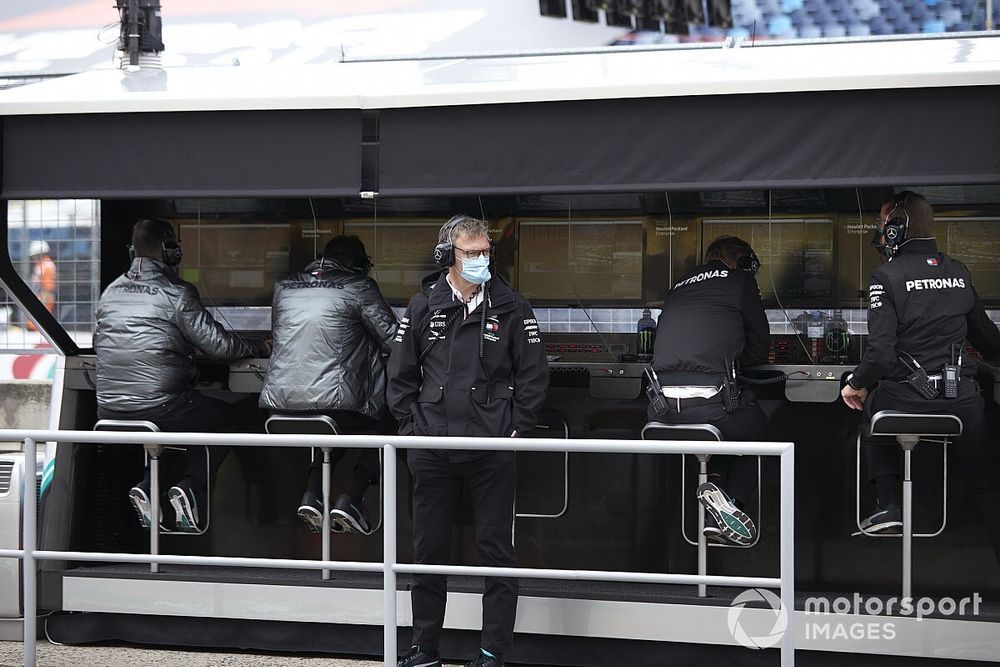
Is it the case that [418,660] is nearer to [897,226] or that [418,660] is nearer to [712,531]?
[712,531]

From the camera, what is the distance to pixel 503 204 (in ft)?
18.7

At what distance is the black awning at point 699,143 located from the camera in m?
3.77

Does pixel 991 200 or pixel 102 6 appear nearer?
pixel 991 200

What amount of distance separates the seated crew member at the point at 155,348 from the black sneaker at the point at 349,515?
648mm

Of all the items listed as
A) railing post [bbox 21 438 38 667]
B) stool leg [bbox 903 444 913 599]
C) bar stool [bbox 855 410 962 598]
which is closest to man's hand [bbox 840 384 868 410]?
bar stool [bbox 855 410 962 598]

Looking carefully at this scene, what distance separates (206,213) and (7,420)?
3.74m

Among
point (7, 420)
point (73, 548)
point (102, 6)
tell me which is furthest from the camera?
point (7, 420)

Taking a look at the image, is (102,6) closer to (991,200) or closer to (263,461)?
(263,461)

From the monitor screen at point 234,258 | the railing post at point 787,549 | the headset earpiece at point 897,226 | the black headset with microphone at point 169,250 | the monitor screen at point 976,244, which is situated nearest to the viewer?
the railing post at point 787,549

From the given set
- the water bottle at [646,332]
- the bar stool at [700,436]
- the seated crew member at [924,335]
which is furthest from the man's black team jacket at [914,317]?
the water bottle at [646,332]

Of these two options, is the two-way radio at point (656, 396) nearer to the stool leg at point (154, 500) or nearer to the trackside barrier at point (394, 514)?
the trackside barrier at point (394, 514)

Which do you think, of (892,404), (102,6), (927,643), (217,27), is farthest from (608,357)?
(102,6)

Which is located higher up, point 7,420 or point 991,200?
point 991,200

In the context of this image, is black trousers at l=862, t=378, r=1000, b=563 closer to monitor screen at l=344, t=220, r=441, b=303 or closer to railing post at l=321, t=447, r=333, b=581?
railing post at l=321, t=447, r=333, b=581
